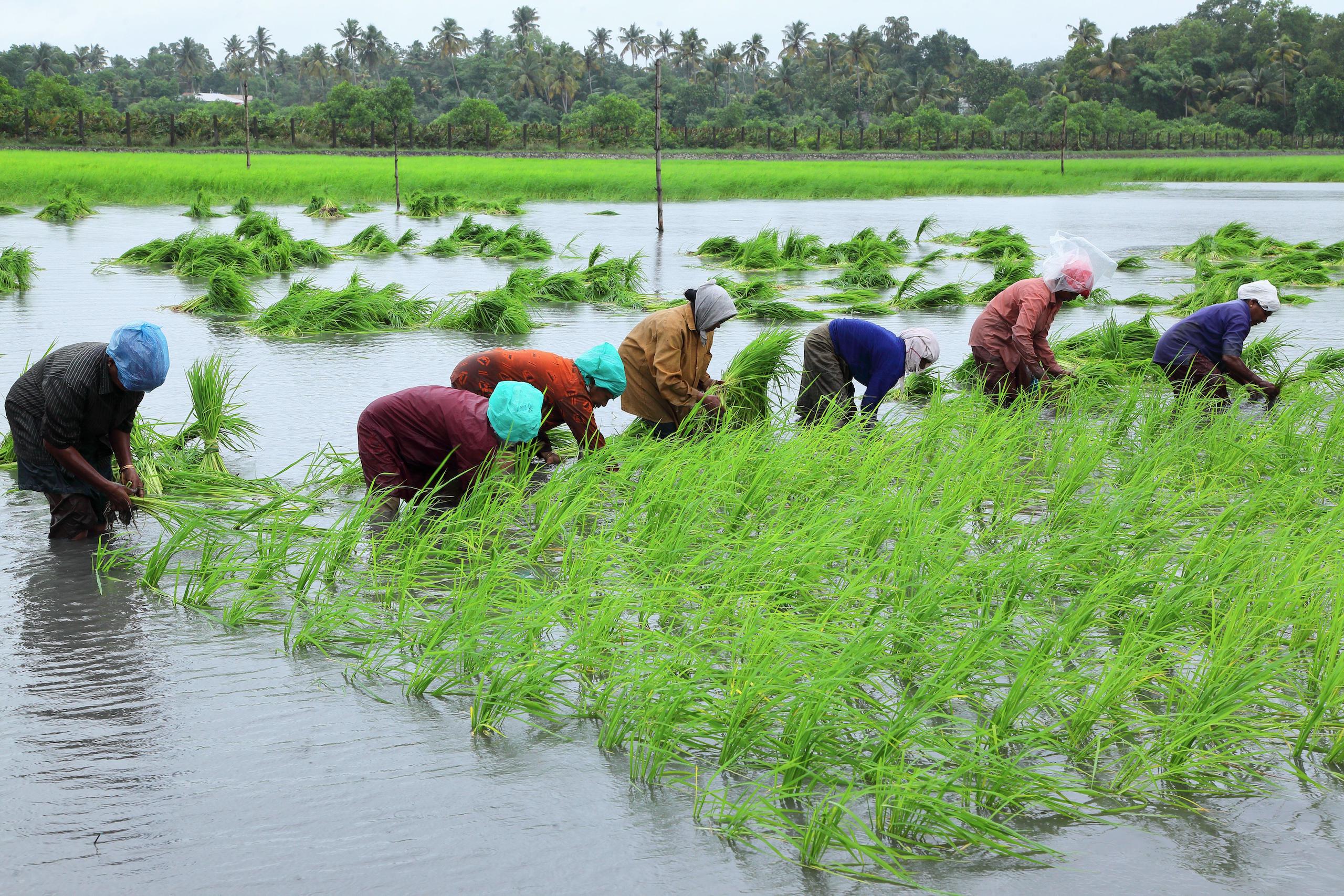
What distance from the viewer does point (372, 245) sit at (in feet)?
52.7

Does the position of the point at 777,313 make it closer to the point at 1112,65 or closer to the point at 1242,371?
the point at 1242,371

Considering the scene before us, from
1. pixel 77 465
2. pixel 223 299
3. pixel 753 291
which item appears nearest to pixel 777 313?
pixel 753 291

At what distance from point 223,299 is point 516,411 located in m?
7.35

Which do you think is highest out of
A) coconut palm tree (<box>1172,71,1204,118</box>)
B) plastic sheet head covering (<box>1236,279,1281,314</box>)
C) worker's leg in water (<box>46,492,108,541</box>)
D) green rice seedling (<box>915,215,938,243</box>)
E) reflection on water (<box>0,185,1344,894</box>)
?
coconut palm tree (<box>1172,71,1204,118</box>)

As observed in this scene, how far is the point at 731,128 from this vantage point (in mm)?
56312

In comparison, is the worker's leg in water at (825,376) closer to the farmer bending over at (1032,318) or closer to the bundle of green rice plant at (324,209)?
the farmer bending over at (1032,318)

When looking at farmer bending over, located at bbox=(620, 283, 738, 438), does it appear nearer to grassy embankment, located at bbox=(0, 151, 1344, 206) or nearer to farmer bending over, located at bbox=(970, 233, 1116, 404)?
farmer bending over, located at bbox=(970, 233, 1116, 404)

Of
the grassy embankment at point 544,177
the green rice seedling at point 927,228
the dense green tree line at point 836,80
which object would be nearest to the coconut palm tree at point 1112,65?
the dense green tree line at point 836,80

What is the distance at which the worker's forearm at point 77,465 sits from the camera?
4.34m

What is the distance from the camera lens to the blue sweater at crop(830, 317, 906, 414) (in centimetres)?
587

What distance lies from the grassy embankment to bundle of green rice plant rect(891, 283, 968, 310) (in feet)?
58.9

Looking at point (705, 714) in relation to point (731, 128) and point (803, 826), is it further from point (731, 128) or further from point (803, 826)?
point (731, 128)

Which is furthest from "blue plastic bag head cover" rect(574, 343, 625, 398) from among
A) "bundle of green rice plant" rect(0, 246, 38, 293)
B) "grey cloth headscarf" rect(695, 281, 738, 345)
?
"bundle of green rice plant" rect(0, 246, 38, 293)

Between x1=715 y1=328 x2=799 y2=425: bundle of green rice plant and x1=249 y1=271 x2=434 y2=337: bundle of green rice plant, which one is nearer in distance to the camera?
x1=715 y1=328 x2=799 y2=425: bundle of green rice plant
